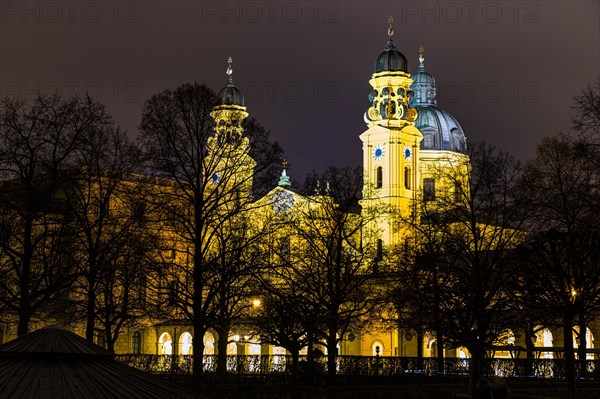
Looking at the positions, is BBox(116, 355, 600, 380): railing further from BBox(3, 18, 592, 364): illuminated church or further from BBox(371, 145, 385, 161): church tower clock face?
BBox(371, 145, 385, 161): church tower clock face

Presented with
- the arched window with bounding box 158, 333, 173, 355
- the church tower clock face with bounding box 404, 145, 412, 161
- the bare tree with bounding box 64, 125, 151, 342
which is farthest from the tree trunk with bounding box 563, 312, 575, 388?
the church tower clock face with bounding box 404, 145, 412, 161

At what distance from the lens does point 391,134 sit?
117 meters

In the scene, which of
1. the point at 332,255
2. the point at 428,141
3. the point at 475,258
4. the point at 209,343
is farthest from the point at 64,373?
the point at 428,141

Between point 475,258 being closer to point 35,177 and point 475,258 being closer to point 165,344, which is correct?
point 35,177

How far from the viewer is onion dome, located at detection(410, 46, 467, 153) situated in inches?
5354

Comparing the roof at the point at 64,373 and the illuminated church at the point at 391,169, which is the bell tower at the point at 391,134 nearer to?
the illuminated church at the point at 391,169

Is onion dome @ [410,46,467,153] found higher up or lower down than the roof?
higher up

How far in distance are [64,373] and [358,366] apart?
37466 mm

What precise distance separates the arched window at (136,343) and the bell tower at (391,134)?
33362 mm

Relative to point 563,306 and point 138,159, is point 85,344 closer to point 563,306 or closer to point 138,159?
point 563,306

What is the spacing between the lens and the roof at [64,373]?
1095cm

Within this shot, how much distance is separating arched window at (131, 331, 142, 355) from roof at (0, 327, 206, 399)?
277ft

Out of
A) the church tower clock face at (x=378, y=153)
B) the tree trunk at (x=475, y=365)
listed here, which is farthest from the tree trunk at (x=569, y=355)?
the church tower clock face at (x=378, y=153)

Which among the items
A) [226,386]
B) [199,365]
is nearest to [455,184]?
[199,365]
